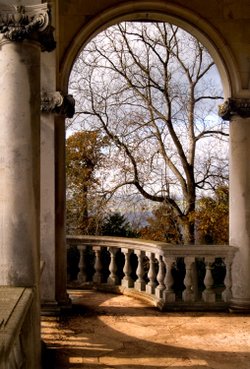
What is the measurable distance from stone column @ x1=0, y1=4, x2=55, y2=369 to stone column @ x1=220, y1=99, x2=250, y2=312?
14.8 ft

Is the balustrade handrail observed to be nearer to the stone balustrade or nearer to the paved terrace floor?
the paved terrace floor

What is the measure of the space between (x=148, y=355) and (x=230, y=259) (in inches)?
123

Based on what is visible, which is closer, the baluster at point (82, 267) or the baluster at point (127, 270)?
the baluster at point (127, 270)

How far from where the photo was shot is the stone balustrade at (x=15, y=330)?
3.03m

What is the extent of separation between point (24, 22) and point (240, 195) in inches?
197

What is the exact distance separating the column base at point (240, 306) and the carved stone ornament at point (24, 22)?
5.54 metres

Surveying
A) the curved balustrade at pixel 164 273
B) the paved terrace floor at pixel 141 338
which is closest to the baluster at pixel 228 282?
the curved balustrade at pixel 164 273

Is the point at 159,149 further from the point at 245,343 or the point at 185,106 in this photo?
the point at 245,343

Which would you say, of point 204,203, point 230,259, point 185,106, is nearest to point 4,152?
point 230,259

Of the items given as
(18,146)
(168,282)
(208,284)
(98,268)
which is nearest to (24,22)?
(18,146)

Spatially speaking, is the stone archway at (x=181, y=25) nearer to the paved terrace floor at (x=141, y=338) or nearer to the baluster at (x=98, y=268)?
the baluster at (x=98, y=268)

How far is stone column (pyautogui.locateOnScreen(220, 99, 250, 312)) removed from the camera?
27.3 feet

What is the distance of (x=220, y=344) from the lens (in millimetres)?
6398

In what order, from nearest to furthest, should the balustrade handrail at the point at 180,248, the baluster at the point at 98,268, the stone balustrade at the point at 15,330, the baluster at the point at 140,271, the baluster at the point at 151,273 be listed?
the stone balustrade at the point at 15,330, the balustrade handrail at the point at 180,248, the baluster at the point at 151,273, the baluster at the point at 140,271, the baluster at the point at 98,268
